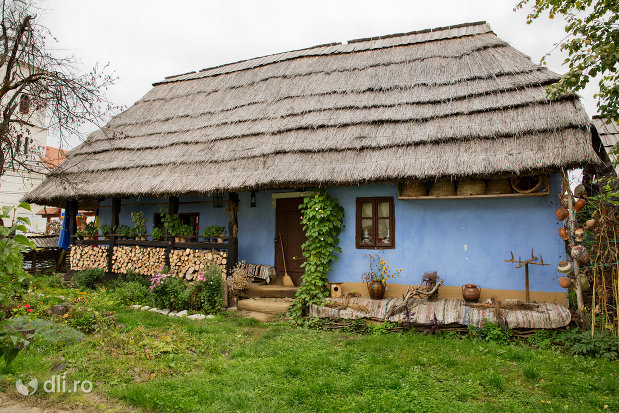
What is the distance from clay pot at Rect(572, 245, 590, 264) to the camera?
5.32 metres

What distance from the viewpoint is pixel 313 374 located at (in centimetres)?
450

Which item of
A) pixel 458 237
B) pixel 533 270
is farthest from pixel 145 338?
pixel 533 270

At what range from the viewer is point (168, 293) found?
7.98 m

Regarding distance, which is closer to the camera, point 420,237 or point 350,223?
point 420,237

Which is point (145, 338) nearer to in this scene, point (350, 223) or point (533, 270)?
point (350, 223)

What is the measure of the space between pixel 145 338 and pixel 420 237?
4.94 m

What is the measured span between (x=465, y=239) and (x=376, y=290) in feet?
6.11

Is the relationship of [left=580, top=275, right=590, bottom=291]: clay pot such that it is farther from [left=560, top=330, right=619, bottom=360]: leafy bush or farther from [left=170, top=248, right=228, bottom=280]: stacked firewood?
[left=170, top=248, right=228, bottom=280]: stacked firewood

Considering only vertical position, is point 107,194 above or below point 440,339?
above

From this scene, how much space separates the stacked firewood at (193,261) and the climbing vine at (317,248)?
2.04m

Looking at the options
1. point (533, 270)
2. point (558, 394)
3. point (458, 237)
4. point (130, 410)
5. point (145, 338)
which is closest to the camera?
point (130, 410)

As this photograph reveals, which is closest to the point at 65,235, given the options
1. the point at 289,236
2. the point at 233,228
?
the point at 233,228

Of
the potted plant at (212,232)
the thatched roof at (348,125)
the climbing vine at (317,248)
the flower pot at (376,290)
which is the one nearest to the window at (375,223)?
the climbing vine at (317,248)

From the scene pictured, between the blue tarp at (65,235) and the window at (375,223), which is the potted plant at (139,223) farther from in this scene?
the window at (375,223)
